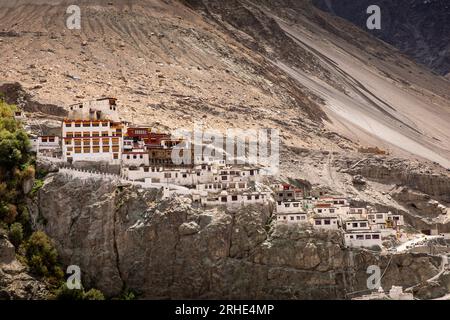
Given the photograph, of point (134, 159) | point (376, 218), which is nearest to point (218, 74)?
point (134, 159)

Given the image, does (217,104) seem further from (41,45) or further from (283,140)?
(41,45)

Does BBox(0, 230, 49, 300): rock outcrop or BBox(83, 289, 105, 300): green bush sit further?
BBox(83, 289, 105, 300): green bush

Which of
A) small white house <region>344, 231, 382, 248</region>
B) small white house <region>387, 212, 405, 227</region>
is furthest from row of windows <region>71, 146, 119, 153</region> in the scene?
small white house <region>387, 212, 405, 227</region>

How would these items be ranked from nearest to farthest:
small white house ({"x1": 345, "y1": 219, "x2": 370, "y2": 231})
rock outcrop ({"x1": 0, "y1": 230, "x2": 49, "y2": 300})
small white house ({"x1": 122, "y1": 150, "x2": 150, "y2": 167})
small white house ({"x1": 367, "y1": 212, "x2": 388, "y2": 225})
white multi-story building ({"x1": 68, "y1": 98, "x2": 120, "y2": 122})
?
rock outcrop ({"x1": 0, "y1": 230, "x2": 49, "y2": 300})
small white house ({"x1": 345, "y1": 219, "x2": 370, "y2": 231})
small white house ({"x1": 367, "y1": 212, "x2": 388, "y2": 225})
small white house ({"x1": 122, "y1": 150, "x2": 150, "y2": 167})
white multi-story building ({"x1": 68, "y1": 98, "x2": 120, "y2": 122})

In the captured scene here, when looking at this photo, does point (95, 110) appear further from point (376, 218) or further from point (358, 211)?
point (376, 218)

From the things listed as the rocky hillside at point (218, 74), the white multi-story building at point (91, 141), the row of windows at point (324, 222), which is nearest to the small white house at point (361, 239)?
the row of windows at point (324, 222)

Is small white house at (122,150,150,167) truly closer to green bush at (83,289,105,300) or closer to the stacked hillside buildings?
the stacked hillside buildings
